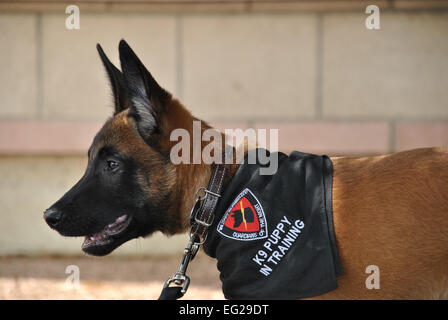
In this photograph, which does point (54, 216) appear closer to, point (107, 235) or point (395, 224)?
point (107, 235)

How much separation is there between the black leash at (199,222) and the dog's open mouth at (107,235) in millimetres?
448

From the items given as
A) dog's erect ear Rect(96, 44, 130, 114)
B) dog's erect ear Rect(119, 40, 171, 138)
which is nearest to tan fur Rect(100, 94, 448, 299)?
dog's erect ear Rect(119, 40, 171, 138)

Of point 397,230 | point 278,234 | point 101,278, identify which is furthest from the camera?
point 101,278

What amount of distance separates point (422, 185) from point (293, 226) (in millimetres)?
669

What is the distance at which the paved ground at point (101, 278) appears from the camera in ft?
14.6

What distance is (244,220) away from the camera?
2.35 meters

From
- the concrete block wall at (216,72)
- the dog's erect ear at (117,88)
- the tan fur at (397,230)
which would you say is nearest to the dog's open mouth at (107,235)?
the dog's erect ear at (117,88)

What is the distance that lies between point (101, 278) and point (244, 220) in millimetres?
3229

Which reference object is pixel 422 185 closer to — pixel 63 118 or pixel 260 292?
pixel 260 292

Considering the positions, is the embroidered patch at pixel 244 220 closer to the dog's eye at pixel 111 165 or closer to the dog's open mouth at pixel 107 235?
the dog's open mouth at pixel 107 235

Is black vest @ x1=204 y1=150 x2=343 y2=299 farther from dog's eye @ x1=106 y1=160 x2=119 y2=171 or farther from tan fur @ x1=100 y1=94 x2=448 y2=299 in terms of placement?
dog's eye @ x1=106 y1=160 x2=119 y2=171

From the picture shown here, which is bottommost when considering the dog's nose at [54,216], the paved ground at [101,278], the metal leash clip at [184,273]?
the paved ground at [101,278]

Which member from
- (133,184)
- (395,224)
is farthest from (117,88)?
(395,224)

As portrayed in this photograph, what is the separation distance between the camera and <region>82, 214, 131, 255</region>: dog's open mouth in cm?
264
